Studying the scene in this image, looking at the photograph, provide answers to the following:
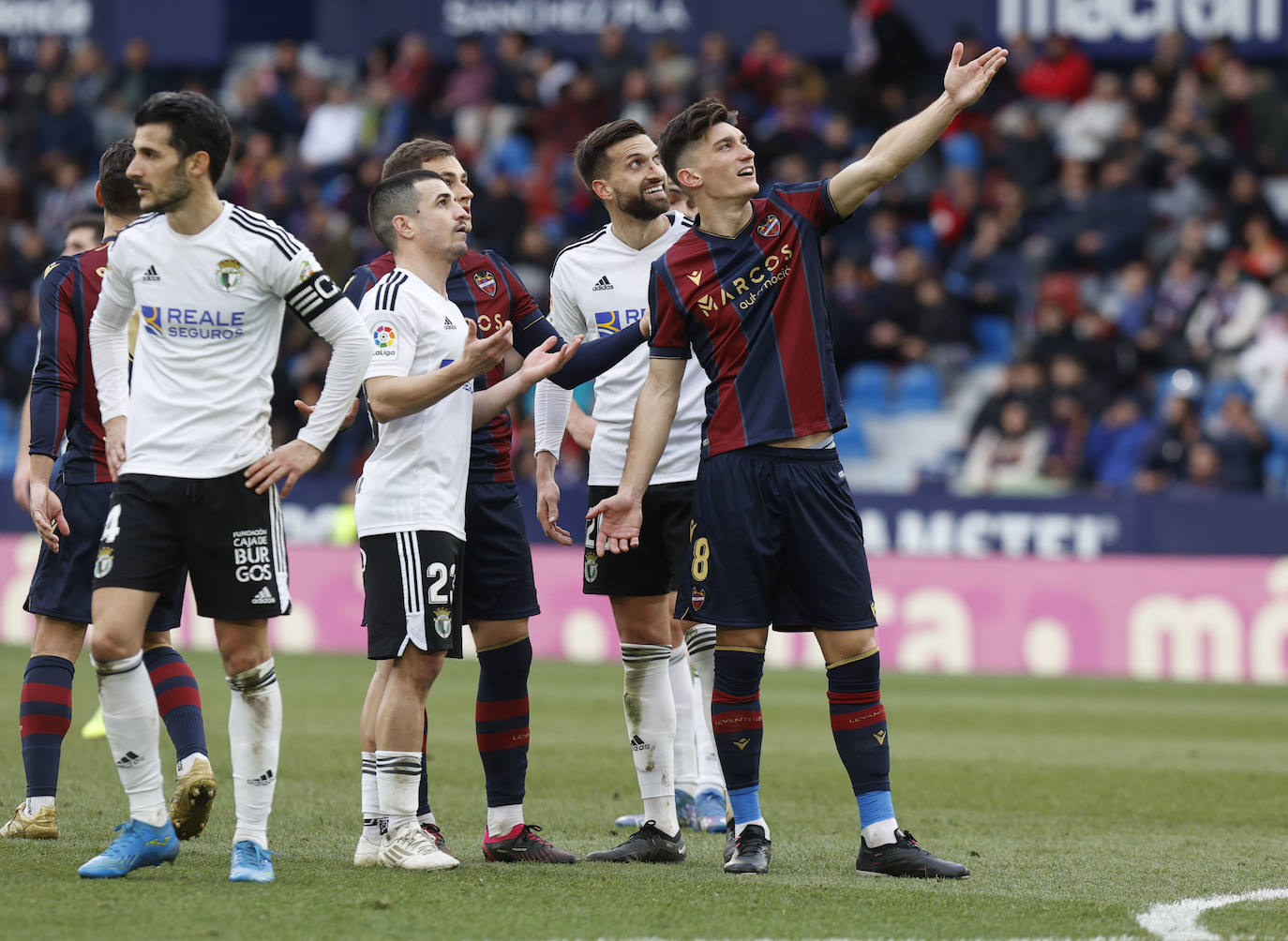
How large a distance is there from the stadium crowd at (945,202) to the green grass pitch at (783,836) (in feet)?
15.0

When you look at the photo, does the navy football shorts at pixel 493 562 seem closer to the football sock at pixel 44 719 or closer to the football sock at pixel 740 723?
the football sock at pixel 740 723

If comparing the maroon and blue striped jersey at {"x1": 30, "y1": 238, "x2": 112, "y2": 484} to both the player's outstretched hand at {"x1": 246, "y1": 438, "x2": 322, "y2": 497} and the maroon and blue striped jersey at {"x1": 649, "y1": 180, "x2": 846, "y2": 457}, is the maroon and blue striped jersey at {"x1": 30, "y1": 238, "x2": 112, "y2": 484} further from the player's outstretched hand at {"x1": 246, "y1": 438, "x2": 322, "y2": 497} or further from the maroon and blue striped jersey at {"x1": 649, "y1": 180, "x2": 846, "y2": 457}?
the maroon and blue striped jersey at {"x1": 649, "y1": 180, "x2": 846, "y2": 457}

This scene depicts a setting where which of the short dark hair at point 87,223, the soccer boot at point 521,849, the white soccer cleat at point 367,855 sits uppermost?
the short dark hair at point 87,223

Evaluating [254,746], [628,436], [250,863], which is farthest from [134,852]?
[628,436]

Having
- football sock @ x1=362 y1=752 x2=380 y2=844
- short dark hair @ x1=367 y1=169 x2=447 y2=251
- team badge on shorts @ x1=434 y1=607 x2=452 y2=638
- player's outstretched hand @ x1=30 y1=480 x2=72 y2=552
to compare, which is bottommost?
football sock @ x1=362 y1=752 x2=380 y2=844

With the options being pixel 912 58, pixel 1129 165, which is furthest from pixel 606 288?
pixel 912 58

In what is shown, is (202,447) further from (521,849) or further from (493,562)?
(521,849)

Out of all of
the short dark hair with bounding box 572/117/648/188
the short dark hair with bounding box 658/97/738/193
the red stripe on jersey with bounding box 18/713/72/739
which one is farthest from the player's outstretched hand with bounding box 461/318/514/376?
the red stripe on jersey with bounding box 18/713/72/739

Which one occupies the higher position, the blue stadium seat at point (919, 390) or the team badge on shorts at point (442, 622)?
Answer: the blue stadium seat at point (919, 390)

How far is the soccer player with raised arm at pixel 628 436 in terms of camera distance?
6355mm

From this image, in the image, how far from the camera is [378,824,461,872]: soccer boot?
5527 millimetres

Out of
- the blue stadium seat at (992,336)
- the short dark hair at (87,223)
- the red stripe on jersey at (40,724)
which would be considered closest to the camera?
the red stripe on jersey at (40,724)

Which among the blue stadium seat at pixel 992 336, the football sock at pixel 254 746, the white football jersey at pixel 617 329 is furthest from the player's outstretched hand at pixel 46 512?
the blue stadium seat at pixel 992 336

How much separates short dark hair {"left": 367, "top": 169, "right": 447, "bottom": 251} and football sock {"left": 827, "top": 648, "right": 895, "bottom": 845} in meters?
2.06
